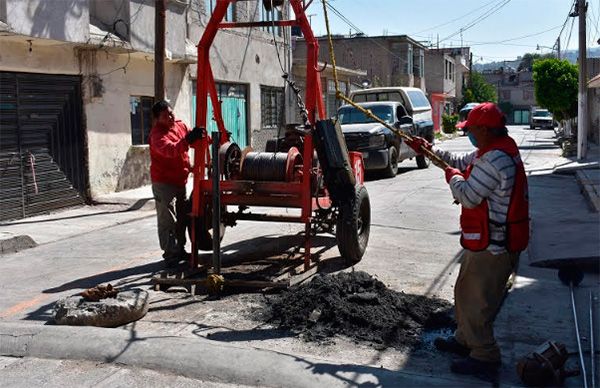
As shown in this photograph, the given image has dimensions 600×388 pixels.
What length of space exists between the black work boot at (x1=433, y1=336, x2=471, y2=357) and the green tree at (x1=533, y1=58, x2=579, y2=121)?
29.5m

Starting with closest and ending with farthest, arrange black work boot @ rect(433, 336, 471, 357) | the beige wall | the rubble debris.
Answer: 1. black work boot @ rect(433, 336, 471, 357)
2. the rubble debris
3. the beige wall

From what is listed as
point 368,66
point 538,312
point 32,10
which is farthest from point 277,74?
point 368,66

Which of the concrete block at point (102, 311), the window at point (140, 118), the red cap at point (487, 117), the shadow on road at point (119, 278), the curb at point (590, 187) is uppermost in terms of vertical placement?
the window at point (140, 118)

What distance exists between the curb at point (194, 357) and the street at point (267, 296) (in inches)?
6.7

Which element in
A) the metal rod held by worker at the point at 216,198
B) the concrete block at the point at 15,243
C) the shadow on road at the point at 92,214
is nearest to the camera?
the metal rod held by worker at the point at 216,198

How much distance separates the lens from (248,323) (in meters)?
5.89

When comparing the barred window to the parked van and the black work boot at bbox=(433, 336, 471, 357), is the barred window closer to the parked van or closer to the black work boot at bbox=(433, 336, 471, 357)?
the parked van

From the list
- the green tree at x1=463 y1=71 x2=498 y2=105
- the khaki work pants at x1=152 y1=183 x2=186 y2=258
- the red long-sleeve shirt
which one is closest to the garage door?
the khaki work pants at x1=152 y1=183 x2=186 y2=258

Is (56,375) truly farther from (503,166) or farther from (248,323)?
(503,166)

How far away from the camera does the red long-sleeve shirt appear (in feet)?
25.0

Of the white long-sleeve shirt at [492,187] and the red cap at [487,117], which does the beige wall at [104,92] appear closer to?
the red cap at [487,117]

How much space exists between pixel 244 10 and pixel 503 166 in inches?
740

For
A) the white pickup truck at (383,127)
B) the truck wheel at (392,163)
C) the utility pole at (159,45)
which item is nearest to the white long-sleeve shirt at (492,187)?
the utility pole at (159,45)

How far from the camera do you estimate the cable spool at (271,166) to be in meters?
7.64
